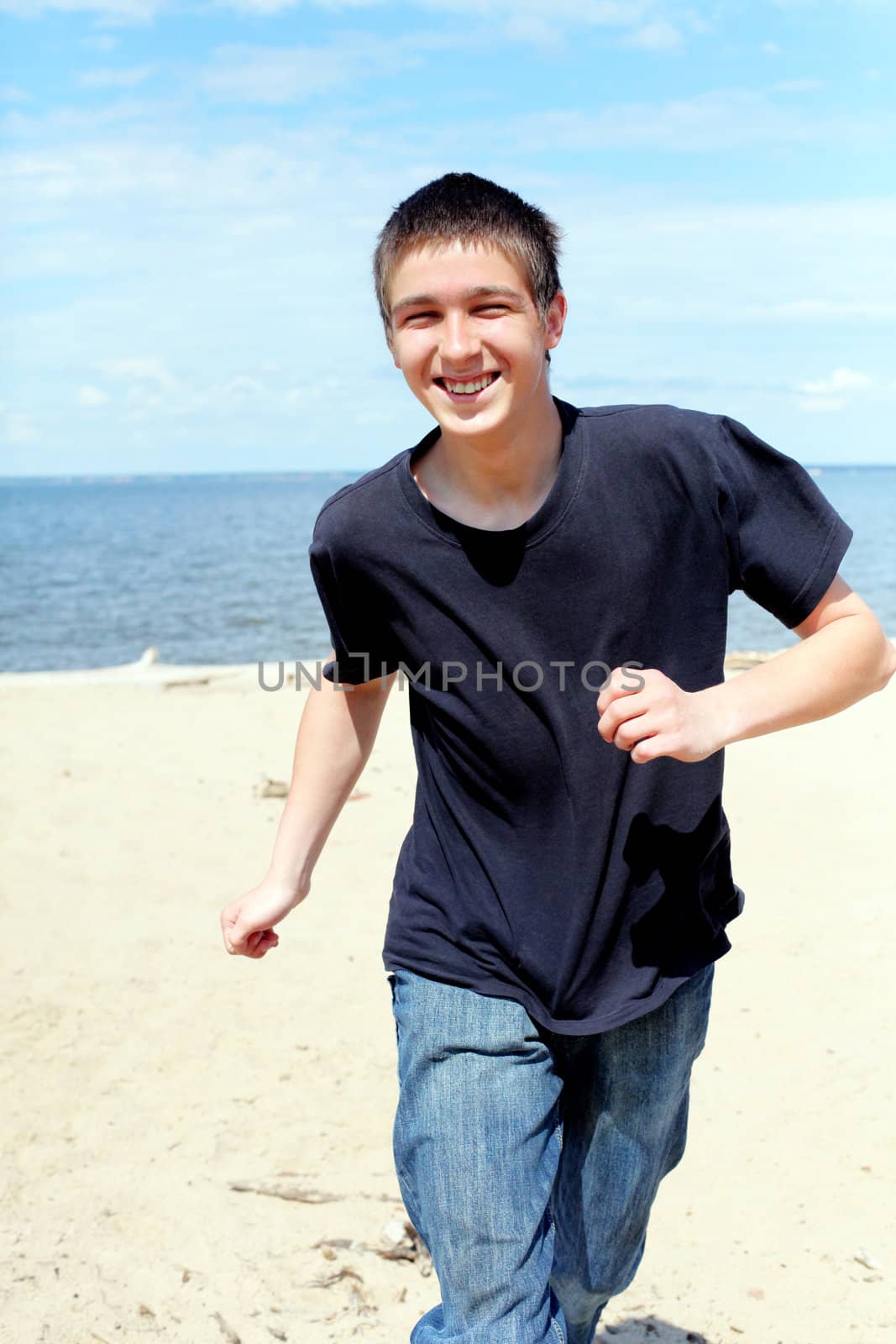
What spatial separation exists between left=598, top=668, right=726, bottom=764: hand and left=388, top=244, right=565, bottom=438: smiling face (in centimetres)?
54

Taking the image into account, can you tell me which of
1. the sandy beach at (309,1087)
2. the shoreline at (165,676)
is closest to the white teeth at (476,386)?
the sandy beach at (309,1087)

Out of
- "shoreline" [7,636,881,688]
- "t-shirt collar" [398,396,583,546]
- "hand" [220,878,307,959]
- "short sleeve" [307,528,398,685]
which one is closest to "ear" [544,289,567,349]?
"t-shirt collar" [398,396,583,546]

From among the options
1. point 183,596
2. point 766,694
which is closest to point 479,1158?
point 766,694

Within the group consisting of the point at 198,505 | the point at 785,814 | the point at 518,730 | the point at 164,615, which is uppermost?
the point at 518,730

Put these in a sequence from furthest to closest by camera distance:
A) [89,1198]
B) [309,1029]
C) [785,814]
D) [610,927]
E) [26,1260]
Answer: [785,814]
[309,1029]
[89,1198]
[26,1260]
[610,927]

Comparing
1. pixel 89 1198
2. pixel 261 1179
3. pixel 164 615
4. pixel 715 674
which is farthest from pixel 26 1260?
pixel 164 615

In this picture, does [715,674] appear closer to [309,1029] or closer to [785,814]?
[309,1029]

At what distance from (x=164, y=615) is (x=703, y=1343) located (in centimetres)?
2555

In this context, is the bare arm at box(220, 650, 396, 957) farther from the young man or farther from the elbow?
the elbow

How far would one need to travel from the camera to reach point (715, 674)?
7.50ft

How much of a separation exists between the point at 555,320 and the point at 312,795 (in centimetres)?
99

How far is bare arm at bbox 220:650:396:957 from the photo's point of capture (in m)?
2.42

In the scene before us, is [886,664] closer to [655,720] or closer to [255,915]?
[655,720]

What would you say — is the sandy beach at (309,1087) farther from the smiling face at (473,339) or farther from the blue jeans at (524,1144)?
the smiling face at (473,339)
